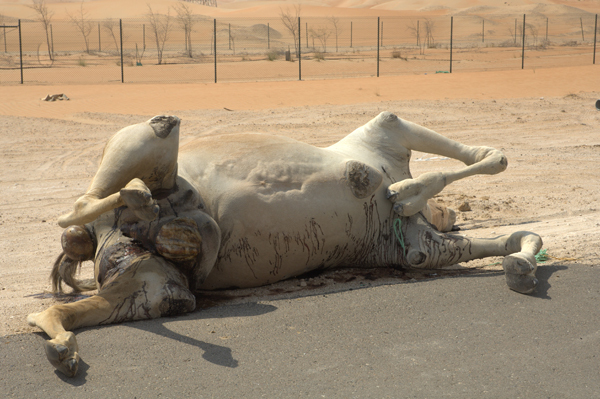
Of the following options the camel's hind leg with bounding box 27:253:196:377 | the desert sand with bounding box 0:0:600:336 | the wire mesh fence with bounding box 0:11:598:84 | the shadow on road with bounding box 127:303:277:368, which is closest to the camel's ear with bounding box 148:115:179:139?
the camel's hind leg with bounding box 27:253:196:377

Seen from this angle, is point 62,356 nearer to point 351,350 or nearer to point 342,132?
point 351,350

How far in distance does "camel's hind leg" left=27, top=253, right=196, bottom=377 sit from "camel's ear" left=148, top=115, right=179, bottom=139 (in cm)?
70

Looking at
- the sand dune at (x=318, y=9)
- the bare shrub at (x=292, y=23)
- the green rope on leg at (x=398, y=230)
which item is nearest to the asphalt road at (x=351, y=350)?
the green rope on leg at (x=398, y=230)

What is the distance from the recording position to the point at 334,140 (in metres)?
10.9

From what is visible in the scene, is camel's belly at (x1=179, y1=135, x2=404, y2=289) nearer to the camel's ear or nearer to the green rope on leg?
the green rope on leg

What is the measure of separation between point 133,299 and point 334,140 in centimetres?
782

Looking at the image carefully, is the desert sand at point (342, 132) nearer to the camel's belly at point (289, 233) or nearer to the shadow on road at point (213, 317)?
the camel's belly at point (289, 233)

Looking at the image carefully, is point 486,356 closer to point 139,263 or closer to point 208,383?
point 208,383

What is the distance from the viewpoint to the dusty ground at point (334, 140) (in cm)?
511

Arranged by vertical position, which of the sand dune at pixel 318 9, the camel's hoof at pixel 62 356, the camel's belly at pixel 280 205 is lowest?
the camel's hoof at pixel 62 356

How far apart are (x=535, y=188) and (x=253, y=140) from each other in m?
4.62

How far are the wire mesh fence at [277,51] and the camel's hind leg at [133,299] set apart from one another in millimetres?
17397

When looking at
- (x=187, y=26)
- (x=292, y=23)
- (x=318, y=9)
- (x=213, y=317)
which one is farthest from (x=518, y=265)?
(x=318, y=9)

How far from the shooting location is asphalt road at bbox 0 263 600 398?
2811mm
